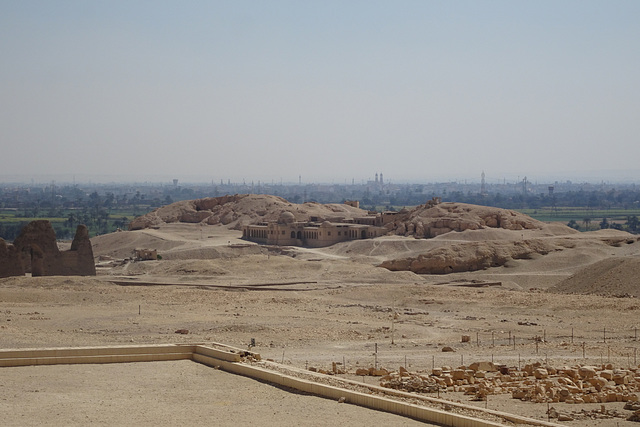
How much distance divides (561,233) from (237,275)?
28.8 m

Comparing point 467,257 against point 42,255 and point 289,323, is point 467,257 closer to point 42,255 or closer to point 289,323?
point 42,255

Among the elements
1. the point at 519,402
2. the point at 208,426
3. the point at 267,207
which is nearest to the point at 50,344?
the point at 208,426

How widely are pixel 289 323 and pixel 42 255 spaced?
65.3 feet

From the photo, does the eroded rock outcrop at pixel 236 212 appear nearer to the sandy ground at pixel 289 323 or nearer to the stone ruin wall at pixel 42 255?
the sandy ground at pixel 289 323

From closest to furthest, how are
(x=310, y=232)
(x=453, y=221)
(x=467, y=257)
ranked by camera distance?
(x=467, y=257)
(x=453, y=221)
(x=310, y=232)

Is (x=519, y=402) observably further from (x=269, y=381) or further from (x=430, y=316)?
(x=430, y=316)

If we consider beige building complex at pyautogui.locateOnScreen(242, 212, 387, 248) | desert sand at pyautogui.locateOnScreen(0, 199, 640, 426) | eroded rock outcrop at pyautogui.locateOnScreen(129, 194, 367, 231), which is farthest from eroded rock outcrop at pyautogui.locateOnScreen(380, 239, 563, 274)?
eroded rock outcrop at pyautogui.locateOnScreen(129, 194, 367, 231)

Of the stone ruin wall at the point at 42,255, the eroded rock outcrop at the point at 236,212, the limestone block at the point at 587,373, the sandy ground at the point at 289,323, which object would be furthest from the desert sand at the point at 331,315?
the eroded rock outcrop at the point at 236,212

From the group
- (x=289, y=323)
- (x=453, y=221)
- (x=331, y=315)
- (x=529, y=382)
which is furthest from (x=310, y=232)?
(x=529, y=382)

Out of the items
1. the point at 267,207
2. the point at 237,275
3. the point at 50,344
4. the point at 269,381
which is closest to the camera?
the point at 269,381

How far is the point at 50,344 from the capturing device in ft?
86.6

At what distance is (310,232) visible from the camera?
253ft

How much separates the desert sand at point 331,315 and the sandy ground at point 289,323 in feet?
0.25

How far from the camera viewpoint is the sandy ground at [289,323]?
18328mm
